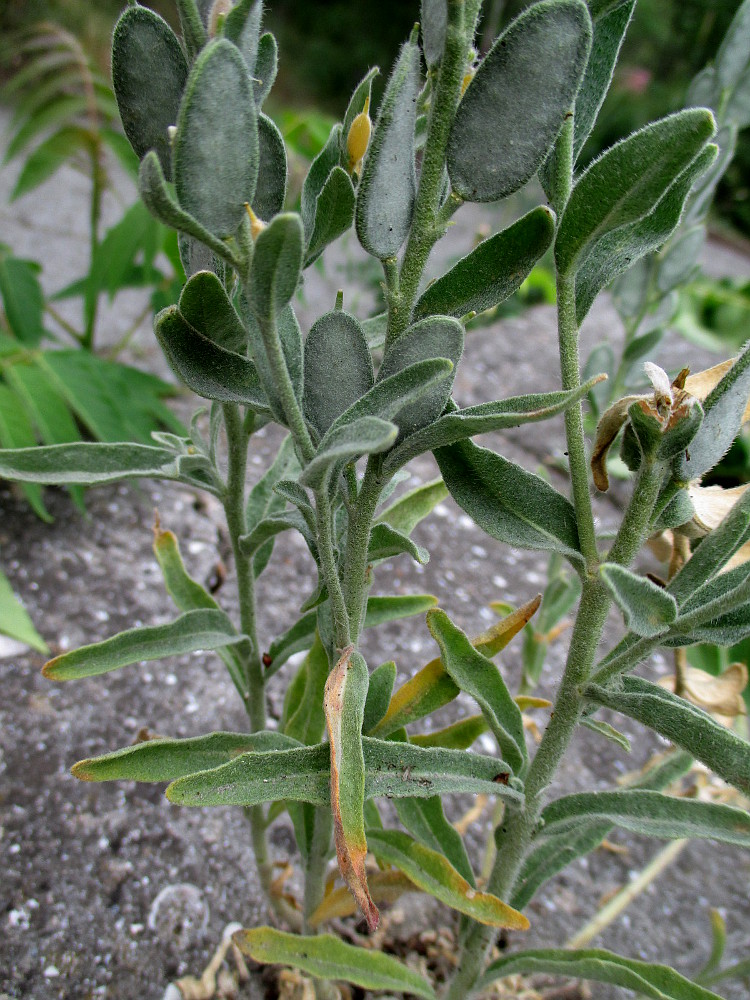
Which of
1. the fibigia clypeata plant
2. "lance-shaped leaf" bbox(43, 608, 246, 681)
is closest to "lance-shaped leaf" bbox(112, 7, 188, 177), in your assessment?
the fibigia clypeata plant

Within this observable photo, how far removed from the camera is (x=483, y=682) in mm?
570

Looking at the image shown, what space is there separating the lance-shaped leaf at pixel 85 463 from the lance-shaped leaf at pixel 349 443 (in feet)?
0.49

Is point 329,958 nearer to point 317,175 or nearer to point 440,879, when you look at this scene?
point 440,879

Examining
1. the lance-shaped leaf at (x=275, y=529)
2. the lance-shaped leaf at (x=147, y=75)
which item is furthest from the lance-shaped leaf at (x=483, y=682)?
the lance-shaped leaf at (x=147, y=75)

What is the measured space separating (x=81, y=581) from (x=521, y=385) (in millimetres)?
1231

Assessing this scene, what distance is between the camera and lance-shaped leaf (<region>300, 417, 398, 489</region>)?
36 cm

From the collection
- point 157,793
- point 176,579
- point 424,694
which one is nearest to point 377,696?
A: point 424,694

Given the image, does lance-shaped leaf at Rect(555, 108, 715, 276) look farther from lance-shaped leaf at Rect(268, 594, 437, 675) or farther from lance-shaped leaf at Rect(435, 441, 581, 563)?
lance-shaped leaf at Rect(268, 594, 437, 675)

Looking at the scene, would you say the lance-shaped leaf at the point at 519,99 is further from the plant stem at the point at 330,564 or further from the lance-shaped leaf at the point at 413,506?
the lance-shaped leaf at the point at 413,506

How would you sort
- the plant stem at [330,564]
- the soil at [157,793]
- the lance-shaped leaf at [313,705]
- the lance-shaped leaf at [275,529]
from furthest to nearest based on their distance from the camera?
the soil at [157,793] → the lance-shaped leaf at [313,705] → the lance-shaped leaf at [275,529] → the plant stem at [330,564]

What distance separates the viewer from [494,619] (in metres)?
1.28

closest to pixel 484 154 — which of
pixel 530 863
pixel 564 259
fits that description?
pixel 564 259

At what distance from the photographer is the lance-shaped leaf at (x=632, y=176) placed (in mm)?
403

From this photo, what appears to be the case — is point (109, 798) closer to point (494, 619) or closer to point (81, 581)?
point (81, 581)
